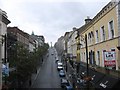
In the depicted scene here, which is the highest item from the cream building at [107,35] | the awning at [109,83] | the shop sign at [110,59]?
the cream building at [107,35]

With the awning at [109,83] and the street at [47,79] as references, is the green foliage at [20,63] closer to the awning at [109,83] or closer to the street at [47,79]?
the street at [47,79]

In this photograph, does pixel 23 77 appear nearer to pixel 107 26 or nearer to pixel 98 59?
pixel 98 59

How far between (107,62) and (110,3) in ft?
19.5

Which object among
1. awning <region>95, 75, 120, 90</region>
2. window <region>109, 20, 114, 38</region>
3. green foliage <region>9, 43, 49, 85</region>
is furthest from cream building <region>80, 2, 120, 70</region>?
green foliage <region>9, 43, 49, 85</region>

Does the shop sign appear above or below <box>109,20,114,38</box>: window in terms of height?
below

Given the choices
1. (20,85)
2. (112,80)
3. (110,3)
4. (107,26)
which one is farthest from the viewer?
(20,85)

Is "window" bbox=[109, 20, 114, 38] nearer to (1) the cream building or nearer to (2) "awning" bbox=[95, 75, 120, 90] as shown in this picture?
(1) the cream building

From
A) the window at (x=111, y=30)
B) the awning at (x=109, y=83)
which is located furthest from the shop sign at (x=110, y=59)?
the window at (x=111, y=30)


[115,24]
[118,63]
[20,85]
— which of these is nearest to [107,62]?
[118,63]

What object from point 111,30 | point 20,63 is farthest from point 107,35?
point 20,63

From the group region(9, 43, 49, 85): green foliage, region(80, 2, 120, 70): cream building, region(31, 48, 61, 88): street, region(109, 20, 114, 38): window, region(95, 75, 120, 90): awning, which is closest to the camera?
region(95, 75, 120, 90): awning

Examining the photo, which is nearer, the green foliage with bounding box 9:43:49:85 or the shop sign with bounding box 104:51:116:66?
the shop sign with bounding box 104:51:116:66

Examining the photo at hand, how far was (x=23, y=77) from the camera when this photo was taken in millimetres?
40156

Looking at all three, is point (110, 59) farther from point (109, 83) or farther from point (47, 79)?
point (47, 79)
